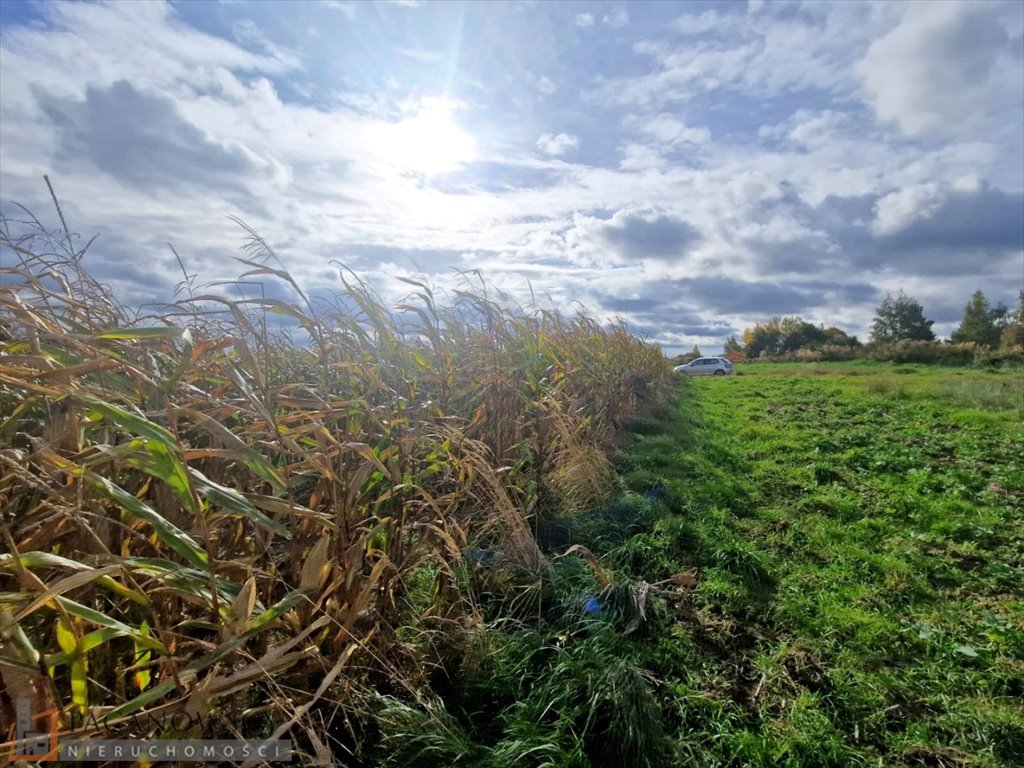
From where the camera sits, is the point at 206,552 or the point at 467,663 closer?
the point at 206,552

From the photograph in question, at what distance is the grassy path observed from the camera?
197 centimetres

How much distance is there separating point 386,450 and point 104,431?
82 cm

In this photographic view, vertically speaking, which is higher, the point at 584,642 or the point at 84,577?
the point at 84,577

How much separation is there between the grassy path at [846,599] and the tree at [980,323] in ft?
167

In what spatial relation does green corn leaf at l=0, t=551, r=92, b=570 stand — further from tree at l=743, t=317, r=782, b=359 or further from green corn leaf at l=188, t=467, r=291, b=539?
tree at l=743, t=317, r=782, b=359

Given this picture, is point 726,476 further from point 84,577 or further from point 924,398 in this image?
point 924,398

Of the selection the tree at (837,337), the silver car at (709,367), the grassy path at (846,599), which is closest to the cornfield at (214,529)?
the grassy path at (846,599)

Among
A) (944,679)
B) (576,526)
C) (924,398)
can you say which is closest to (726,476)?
(576,526)

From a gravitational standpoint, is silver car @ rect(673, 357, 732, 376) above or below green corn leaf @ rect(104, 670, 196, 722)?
below

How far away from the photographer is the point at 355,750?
63.6 inches
